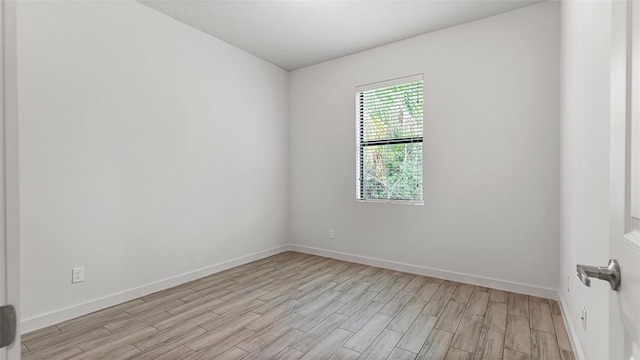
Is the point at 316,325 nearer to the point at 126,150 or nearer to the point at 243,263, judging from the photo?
the point at 243,263

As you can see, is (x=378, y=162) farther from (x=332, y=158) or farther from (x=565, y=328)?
(x=565, y=328)

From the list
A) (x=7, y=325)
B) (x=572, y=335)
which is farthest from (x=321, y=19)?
(x=572, y=335)

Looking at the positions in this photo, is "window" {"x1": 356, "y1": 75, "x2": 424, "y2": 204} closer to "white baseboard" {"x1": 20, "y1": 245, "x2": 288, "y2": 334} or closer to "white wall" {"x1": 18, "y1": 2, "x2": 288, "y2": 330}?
"white wall" {"x1": 18, "y1": 2, "x2": 288, "y2": 330}

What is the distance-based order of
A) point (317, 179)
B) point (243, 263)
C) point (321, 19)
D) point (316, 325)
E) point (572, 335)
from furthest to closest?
1. point (317, 179)
2. point (243, 263)
3. point (321, 19)
4. point (316, 325)
5. point (572, 335)

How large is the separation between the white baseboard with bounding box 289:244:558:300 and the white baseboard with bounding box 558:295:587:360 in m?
0.31

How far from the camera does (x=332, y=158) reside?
4238 mm

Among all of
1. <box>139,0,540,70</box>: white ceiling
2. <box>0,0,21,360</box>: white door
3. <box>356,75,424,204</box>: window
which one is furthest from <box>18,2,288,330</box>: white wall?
<box>0,0,21,360</box>: white door

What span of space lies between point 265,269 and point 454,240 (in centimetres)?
231

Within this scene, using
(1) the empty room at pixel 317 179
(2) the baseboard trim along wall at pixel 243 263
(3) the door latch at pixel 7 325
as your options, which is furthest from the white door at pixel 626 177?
(2) the baseboard trim along wall at pixel 243 263

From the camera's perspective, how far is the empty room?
2.02m

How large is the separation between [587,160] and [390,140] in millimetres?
2304

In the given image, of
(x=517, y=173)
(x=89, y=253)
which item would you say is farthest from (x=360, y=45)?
(x=89, y=253)

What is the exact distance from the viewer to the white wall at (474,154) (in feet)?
9.21

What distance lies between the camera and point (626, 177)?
57 centimetres
